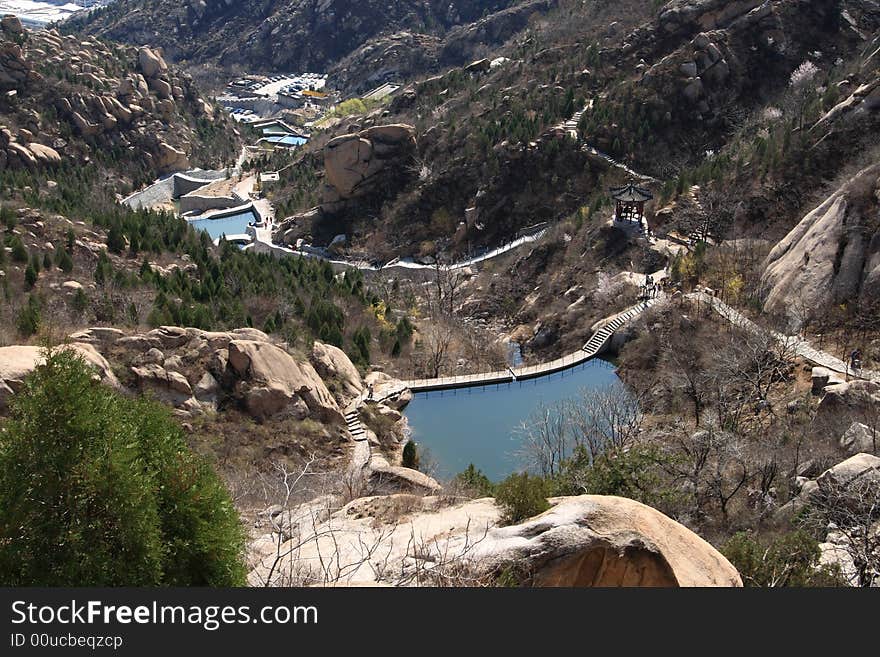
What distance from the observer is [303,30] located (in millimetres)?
151250

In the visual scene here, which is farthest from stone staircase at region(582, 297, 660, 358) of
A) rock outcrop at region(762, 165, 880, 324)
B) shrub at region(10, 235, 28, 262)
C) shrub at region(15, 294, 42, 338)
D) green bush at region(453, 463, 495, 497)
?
shrub at region(10, 235, 28, 262)

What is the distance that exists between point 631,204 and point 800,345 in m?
19.1

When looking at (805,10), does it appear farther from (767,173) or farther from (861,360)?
(861,360)

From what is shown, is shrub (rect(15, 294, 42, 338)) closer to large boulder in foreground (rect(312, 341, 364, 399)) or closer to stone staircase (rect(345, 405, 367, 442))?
large boulder in foreground (rect(312, 341, 364, 399))

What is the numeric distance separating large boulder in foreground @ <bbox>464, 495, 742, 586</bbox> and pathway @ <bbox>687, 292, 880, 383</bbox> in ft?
57.7

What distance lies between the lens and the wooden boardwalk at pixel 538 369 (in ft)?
116

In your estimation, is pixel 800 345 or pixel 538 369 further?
pixel 538 369

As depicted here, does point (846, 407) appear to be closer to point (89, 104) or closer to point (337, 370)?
point (337, 370)

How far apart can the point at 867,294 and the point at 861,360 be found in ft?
11.6

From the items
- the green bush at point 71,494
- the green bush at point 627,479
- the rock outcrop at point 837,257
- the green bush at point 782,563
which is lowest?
the green bush at point 627,479

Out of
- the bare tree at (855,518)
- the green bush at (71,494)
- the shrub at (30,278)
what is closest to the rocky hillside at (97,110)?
the shrub at (30,278)

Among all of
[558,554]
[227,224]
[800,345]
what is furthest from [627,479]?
[227,224]

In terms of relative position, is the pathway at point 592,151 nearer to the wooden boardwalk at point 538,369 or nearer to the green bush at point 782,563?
the wooden boardwalk at point 538,369

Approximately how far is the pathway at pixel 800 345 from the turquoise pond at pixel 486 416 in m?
5.96
